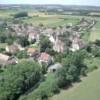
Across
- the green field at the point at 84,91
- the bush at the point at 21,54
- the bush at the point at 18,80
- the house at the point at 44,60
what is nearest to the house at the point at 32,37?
the bush at the point at 21,54

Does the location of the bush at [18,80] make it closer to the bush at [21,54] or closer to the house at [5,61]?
the house at [5,61]

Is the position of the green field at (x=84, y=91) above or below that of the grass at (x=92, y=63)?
above

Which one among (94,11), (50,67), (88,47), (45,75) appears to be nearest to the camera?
(45,75)

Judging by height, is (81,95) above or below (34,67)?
below

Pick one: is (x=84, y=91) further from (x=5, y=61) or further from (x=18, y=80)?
(x=5, y=61)

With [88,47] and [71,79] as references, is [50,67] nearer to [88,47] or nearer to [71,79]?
[71,79]

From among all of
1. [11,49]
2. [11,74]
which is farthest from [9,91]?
[11,49]

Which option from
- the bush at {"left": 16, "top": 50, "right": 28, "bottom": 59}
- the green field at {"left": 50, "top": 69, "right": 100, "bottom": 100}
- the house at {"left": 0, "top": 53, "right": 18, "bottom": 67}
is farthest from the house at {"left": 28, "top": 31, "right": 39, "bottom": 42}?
the green field at {"left": 50, "top": 69, "right": 100, "bottom": 100}

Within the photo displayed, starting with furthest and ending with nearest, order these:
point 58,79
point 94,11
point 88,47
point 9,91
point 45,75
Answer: point 94,11
point 88,47
point 45,75
point 58,79
point 9,91
